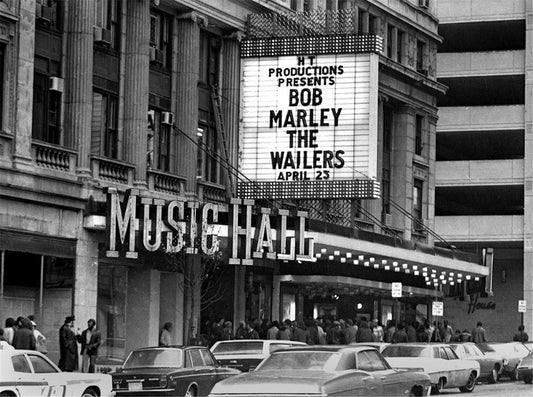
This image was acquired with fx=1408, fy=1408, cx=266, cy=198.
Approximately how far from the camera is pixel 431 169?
7100 centimetres

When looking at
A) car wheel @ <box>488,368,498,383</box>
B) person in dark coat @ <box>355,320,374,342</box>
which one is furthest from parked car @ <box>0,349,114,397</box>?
person in dark coat @ <box>355,320,374,342</box>

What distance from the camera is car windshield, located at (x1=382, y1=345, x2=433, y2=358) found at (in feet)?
121

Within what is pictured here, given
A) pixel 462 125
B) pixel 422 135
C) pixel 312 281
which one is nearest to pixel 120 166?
pixel 312 281

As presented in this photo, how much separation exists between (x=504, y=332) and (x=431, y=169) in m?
17.6

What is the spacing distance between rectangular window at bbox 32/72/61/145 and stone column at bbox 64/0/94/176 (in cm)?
30

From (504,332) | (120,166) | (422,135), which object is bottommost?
(504,332)

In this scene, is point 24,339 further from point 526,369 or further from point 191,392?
point 526,369

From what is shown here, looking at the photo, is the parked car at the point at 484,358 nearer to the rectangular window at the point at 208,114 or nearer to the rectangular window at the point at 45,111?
the rectangular window at the point at 208,114

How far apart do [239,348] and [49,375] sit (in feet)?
31.7

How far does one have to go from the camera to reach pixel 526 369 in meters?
43.3

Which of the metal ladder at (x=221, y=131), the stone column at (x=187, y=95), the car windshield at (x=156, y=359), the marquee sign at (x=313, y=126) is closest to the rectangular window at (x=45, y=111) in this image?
the stone column at (x=187, y=95)

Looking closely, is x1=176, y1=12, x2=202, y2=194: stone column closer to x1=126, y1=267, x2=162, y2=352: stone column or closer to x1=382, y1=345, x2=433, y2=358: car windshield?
x1=126, y1=267, x2=162, y2=352: stone column

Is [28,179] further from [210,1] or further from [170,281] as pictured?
[210,1]

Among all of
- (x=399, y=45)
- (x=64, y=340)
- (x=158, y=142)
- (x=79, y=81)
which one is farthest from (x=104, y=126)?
(x=399, y=45)
